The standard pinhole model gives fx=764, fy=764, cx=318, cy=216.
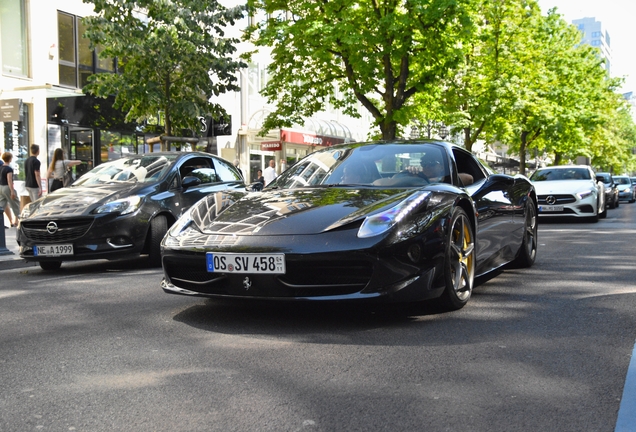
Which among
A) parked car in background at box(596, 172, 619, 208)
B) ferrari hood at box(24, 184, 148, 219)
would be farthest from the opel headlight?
parked car in background at box(596, 172, 619, 208)

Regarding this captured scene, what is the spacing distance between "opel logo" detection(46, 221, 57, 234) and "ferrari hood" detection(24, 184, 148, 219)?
10 centimetres

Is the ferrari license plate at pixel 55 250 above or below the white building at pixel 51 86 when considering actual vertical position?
below

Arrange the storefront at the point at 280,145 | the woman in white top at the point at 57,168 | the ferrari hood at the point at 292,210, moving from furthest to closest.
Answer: the storefront at the point at 280,145
the woman in white top at the point at 57,168
the ferrari hood at the point at 292,210

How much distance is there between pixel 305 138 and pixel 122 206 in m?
27.0

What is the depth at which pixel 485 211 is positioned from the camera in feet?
20.4

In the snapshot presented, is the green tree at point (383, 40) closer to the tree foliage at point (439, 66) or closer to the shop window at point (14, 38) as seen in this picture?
the tree foliage at point (439, 66)

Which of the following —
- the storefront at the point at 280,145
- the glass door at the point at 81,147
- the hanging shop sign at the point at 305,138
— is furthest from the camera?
the hanging shop sign at the point at 305,138

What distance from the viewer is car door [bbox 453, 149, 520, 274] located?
6094 mm

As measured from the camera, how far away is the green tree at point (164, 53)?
16688mm

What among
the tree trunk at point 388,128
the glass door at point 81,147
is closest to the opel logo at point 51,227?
the glass door at point 81,147

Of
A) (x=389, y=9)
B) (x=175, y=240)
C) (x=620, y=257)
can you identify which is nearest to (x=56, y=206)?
(x=175, y=240)

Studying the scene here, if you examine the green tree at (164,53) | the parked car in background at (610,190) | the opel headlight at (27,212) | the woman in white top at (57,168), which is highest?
the green tree at (164,53)

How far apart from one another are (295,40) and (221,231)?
717 inches

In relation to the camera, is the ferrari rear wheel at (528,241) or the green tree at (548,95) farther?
the green tree at (548,95)
